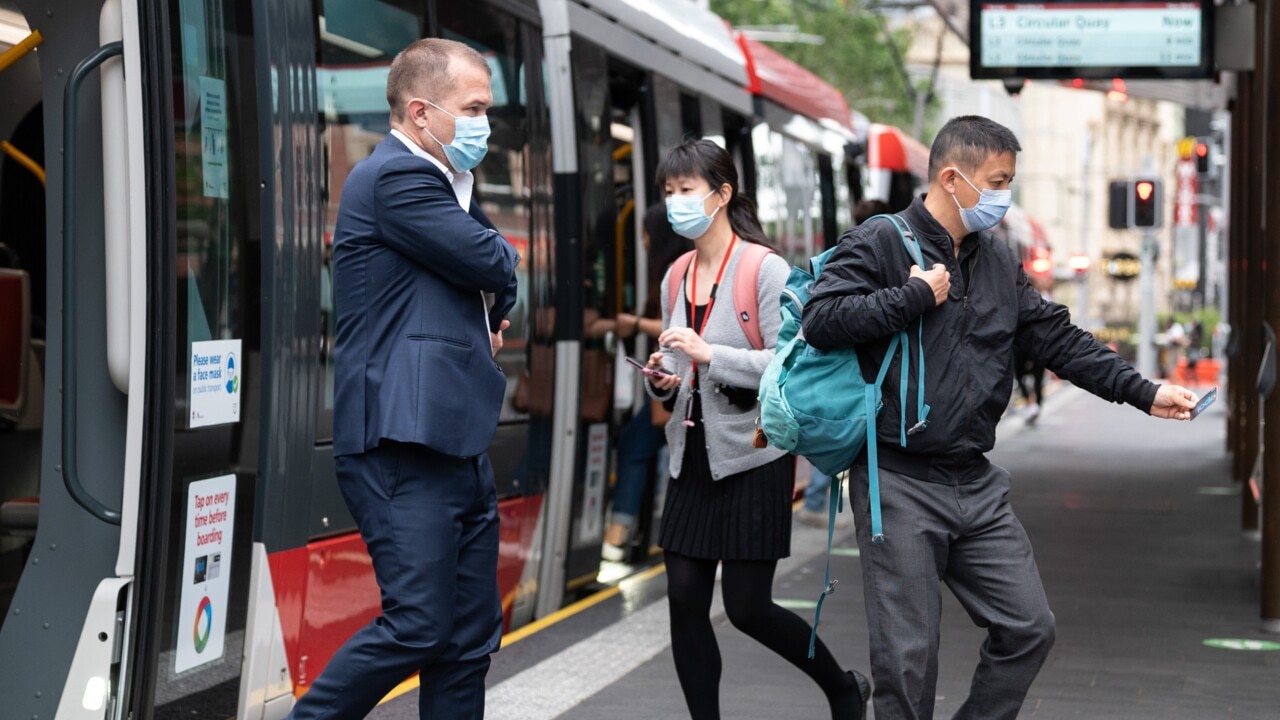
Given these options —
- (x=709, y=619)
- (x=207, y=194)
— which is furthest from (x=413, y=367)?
(x=709, y=619)

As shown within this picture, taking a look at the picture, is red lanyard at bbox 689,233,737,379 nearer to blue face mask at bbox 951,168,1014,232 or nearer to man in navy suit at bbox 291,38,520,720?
blue face mask at bbox 951,168,1014,232

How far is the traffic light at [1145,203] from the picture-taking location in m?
19.9

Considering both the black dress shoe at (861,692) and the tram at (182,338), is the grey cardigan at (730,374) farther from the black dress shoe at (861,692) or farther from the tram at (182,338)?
the tram at (182,338)

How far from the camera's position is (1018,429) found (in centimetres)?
2267

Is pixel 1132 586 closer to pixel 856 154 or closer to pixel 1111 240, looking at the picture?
pixel 856 154

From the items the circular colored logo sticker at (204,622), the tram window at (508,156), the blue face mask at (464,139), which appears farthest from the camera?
the tram window at (508,156)

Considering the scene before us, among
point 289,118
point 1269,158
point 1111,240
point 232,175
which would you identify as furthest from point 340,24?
point 1111,240

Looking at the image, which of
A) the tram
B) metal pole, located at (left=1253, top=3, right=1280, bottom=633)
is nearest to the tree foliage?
metal pole, located at (left=1253, top=3, right=1280, bottom=633)

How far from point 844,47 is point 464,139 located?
40590 millimetres

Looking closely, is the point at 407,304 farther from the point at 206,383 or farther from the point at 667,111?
the point at 667,111

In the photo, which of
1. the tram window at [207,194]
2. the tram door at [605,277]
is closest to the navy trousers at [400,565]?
the tram window at [207,194]

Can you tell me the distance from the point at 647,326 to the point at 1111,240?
83.1 metres

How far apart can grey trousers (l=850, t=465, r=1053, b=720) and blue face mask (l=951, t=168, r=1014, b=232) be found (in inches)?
25.1

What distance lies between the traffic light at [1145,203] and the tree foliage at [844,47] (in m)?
23.3
